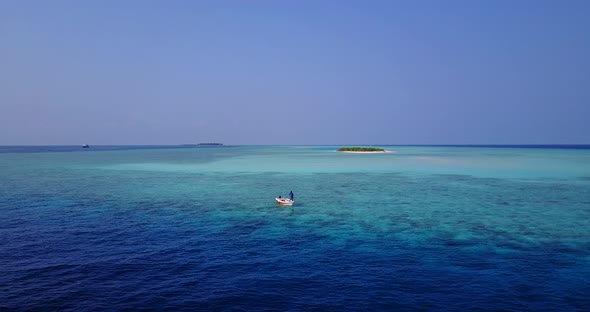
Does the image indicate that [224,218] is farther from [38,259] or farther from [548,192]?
[548,192]

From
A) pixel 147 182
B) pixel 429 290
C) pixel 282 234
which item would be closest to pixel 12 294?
pixel 282 234

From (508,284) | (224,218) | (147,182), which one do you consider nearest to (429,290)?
(508,284)

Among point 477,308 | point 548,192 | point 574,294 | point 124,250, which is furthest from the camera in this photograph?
point 548,192

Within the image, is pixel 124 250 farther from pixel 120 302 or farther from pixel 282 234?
pixel 282 234

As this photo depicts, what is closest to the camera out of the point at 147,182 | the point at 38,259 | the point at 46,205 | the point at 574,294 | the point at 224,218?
the point at 574,294

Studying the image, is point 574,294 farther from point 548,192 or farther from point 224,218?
point 548,192

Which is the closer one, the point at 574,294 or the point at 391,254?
the point at 574,294

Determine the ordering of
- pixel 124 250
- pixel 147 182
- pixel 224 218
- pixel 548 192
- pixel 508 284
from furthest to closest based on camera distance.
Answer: pixel 147 182 < pixel 548 192 < pixel 224 218 < pixel 124 250 < pixel 508 284

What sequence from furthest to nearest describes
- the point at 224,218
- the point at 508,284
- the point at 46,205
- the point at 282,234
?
the point at 46,205 < the point at 224,218 < the point at 282,234 < the point at 508,284

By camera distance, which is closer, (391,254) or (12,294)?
(12,294)
